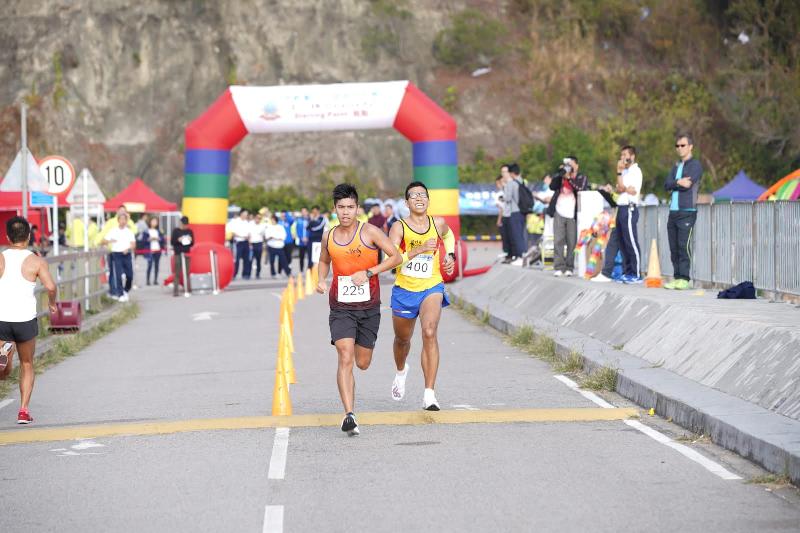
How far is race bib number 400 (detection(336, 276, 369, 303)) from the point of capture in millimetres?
10898

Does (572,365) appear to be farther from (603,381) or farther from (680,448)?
(680,448)

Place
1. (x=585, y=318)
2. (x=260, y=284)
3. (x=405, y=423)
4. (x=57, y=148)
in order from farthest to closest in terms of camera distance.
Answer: (x=57, y=148) < (x=260, y=284) < (x=585, y=318) < (x=405, y=423)

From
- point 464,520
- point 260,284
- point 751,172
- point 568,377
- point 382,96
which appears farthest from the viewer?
point 751,172

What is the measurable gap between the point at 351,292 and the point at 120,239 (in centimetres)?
1969

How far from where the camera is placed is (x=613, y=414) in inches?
444

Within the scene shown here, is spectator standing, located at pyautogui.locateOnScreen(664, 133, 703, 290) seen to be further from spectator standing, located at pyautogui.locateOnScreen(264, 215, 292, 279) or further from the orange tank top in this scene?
spectator standing, located at pyautogui.locateOnScreen(264, 215, 292, 279)

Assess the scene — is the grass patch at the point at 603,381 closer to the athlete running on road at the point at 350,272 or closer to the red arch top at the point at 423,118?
the athlete running on road at the point at 350,272

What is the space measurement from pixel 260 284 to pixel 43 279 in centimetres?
2470

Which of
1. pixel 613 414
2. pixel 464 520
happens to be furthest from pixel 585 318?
pixel 464 520

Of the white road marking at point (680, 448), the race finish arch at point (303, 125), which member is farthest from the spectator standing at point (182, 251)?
the white road marking at point (680, 448)

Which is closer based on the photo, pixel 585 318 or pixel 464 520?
pixel 464 520

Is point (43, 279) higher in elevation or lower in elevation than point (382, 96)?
lower

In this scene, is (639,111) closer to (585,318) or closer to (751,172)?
(751,172)

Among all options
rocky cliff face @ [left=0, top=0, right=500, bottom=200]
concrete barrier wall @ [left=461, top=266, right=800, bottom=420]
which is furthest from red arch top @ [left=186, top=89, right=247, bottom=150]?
rocky cliff face @ [left=0, top=0, right=500, bottom=200]
